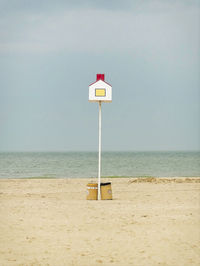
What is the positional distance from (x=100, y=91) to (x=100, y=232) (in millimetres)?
4415

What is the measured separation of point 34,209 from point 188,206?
3.72 meters

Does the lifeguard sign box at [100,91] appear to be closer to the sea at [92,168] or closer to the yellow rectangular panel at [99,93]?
the yellow rectangular panel at [99,93]

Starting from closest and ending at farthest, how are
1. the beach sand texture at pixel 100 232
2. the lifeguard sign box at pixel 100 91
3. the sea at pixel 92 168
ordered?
the beach sand texture at pixel 100 232 < the lifeguard sign box at pixel 100 91 < the sea at pixel 92 168

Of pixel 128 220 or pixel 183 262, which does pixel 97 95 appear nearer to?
pixel 128 220

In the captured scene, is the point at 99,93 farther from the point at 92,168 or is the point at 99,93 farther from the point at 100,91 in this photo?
the point at 92,168

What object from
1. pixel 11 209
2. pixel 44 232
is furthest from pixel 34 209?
pixel 44 232

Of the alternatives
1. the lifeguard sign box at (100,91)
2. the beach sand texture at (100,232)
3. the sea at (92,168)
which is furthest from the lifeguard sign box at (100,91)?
the sea at (92,168)

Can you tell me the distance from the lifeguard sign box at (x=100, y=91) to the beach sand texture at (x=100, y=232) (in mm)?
2675

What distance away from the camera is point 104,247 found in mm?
6078

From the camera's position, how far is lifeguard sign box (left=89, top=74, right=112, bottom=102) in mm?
10430

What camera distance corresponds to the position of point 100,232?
704 centimetres

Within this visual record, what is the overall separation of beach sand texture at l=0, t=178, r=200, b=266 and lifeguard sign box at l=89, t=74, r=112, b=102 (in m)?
2.67

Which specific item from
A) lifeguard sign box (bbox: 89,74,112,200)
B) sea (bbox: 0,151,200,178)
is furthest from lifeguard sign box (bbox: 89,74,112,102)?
sea (bbox: 0,151,200,178)

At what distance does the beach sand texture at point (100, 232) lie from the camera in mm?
5562
